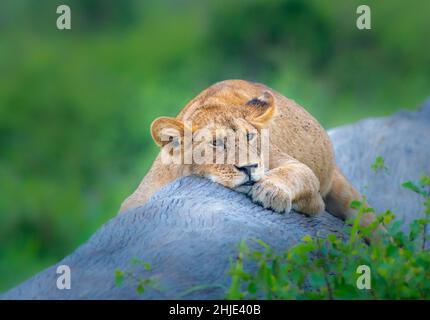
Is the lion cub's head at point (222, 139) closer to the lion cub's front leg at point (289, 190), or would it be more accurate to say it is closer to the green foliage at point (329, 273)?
the lion cub's front leg at point (289, 190)

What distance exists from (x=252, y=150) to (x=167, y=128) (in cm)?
58

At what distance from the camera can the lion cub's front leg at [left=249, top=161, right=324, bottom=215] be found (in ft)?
19.8

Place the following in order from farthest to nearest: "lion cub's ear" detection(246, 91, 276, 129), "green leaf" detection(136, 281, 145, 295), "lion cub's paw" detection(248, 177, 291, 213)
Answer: "lion cub's ear" detection(246, 91, 276, 129) < "lion cub's paw" detection(248, 177, 291, 213) < "green leaf" detection(136, 281, 145, 295)

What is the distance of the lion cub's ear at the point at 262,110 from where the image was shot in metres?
6.86

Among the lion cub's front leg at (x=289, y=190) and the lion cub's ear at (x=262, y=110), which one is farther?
the lion cub's ear at (x=262, y=110)

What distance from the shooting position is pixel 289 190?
20.5 ft

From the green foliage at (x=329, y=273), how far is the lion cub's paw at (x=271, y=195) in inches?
34.2

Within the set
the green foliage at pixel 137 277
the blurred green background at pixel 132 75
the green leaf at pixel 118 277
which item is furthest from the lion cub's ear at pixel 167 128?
the blurred green background at pixel 132 75

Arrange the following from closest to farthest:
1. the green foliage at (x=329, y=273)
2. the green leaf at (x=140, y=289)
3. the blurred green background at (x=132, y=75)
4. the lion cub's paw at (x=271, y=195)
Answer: the green leaf at (x=140, y=289), the green foliage at (x=329, y=273), the lion cub's paw at (x=271, y=195), the blurred green background at (x=132, y=75)

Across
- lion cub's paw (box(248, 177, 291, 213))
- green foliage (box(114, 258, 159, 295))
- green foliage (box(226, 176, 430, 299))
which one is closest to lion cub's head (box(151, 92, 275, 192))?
lion cub's paw (box(248, 177, 291, 213))

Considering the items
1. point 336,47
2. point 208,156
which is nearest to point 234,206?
point 208,156

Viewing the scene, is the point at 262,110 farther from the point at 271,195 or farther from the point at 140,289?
the point at 140,289

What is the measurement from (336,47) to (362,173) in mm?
8702

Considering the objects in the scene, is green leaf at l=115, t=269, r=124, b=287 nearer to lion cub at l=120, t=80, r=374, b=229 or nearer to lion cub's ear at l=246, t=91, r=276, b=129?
lion cub at l=120, t=80, r=374, b=229
